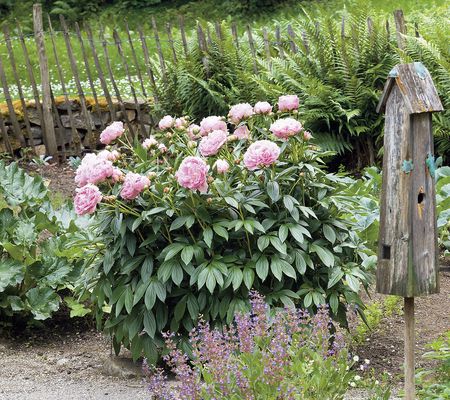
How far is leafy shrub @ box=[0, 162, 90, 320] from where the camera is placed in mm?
5766

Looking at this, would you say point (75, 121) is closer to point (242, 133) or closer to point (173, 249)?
point (242, 133)

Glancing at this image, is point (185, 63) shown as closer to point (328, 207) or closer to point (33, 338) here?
point (33, 338)

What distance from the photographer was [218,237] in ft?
16.0

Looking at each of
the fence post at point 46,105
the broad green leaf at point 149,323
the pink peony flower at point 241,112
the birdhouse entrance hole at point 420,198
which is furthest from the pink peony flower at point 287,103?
the fence post at point 46,105

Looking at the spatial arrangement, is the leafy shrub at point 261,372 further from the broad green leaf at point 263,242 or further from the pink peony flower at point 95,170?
the pink peony flower at point 95,170

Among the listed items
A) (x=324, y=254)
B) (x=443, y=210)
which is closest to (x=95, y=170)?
(x=324, y=254)

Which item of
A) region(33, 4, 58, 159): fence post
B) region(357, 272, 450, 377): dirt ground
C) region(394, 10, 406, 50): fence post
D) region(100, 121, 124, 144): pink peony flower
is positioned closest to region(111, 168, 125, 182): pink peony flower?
region(100, 121, 124, 144): pink peony flower

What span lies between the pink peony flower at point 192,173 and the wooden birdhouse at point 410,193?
35.8 inches

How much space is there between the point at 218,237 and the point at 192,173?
495 mm

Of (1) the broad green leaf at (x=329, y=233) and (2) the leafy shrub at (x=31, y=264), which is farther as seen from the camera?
(2) the leafy shrub at (x=31, y=264)

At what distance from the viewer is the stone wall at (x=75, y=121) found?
35.5ft

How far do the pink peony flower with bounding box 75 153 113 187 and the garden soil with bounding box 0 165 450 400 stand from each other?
1.16 metres

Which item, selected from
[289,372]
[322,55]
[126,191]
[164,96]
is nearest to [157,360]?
[126,191]

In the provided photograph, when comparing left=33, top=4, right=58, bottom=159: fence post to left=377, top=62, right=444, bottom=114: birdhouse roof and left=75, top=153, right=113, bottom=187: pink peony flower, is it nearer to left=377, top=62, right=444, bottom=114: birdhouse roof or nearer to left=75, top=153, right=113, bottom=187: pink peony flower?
left=75, top=153, right=113, bottom=187: pink peony flower
